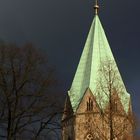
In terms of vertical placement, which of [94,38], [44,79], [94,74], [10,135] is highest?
[94,38]

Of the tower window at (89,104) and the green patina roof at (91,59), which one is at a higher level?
the green patina roof at (91,59)

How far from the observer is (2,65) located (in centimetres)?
2034

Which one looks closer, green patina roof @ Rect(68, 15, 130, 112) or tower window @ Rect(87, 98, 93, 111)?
tower window @ Rect(87, 98, 93, 111)

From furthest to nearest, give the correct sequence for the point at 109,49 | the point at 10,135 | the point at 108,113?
1. the point at 109,49
2. the point at 108,113
3. the point at 10,135

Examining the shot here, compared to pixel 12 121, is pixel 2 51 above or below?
above

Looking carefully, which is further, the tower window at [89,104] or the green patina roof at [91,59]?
the green patina roof at [91,59]

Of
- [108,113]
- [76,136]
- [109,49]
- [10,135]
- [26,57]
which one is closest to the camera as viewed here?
[10,135]

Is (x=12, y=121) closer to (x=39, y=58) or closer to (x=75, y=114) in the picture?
(x=39, y=58)

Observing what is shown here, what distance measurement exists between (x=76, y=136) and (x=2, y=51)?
1359 inches

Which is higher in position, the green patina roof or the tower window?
the green patina roof

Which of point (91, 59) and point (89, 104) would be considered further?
point (91, 59)

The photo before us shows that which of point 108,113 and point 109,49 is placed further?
point 109,49

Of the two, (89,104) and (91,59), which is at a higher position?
(91,59)

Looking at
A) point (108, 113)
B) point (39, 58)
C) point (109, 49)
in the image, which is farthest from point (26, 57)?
point (109, 49)
